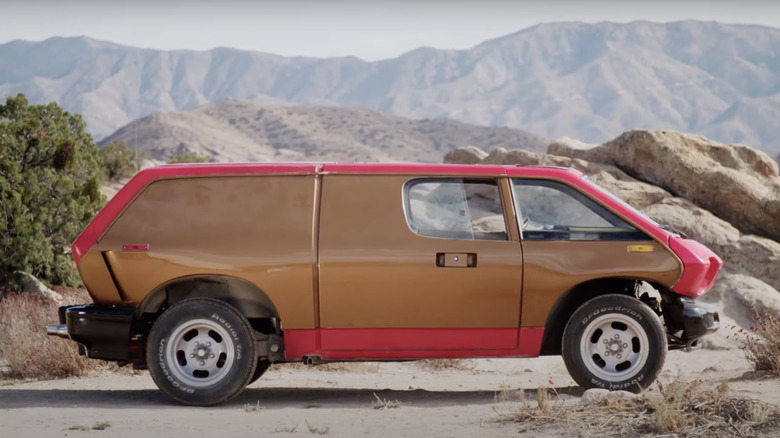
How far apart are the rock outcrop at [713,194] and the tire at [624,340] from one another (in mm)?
8720

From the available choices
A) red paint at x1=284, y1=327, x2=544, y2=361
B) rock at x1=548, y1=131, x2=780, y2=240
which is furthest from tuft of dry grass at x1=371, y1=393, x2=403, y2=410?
rock at x1=548, y1=131, x2=780, y2=240

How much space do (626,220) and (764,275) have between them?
1038cm

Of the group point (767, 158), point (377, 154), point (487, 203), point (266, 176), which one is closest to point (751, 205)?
point (767, 158)

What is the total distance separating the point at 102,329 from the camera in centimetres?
819

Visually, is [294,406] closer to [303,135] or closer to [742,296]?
[742,296]

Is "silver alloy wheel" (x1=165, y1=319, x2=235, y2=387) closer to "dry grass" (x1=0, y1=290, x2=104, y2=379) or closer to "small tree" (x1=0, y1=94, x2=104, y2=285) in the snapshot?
"dry grass" (x1=0, y1=290, x2=104, y2=379)

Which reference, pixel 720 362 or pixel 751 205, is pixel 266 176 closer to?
pixel 720 362

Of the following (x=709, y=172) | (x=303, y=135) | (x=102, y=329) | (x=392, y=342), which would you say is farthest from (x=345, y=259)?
(x=303, y=135)

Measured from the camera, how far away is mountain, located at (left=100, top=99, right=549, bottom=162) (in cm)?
11875

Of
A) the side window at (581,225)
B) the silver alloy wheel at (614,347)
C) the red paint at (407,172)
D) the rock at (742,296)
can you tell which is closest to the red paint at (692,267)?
the red paint at (407,172)

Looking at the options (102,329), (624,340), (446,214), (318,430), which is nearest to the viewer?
(318,430)

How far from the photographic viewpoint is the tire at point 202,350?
8102 mm

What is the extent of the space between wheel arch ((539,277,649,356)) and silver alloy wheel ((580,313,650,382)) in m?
0.23

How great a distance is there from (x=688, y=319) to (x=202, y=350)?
12.6 feet
